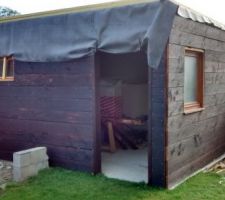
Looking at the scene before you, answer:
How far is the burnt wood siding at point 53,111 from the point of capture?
18.7 ft

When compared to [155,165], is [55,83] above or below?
above

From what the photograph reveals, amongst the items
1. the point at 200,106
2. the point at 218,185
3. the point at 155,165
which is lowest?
the point at 218,185

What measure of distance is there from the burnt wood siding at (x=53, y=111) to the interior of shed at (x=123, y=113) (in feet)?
2.30

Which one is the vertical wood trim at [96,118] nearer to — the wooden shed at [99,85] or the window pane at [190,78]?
the wooden shed at [99,85]

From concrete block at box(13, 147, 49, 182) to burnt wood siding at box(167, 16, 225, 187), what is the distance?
2088 mm

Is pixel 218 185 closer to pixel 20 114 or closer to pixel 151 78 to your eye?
pixel 151 78

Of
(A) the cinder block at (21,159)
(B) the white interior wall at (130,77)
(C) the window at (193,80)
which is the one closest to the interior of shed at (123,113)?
(B) the white interior wall at (130,77)

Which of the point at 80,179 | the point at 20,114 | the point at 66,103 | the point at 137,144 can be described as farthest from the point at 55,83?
the point at 137,144

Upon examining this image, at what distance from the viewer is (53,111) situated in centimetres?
610

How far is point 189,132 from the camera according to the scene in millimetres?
5691

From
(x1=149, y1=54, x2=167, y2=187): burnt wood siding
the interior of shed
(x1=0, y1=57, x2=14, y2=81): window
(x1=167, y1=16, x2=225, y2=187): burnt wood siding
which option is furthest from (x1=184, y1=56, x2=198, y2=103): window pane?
(x1=0, y1=57, x2=14, y2=81): window

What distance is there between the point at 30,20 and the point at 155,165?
314 cm

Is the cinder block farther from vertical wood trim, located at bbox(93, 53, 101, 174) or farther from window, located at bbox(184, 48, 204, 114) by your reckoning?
window, located at bbox(184, 48, 204, 114)

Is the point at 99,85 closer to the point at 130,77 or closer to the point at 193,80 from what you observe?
the point at 193,80
